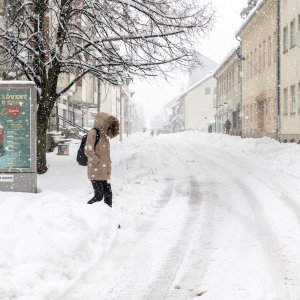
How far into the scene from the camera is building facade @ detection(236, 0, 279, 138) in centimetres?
2998

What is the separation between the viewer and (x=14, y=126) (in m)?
10.1

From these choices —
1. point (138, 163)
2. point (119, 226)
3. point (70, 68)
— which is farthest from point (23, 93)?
point (138, 163)

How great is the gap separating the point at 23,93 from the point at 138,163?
8.66 meters

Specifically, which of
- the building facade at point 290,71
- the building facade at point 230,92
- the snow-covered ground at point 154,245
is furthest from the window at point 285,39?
the snow-covered ground at point 154,245

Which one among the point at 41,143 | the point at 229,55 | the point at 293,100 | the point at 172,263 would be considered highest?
the point at 229,55

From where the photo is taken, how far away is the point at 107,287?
17.0 feet

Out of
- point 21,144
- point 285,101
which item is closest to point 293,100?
point 285,101

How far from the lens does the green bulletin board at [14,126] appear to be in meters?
10.1

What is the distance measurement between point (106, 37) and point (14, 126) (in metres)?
5.32

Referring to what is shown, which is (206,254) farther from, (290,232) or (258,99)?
(258,99)

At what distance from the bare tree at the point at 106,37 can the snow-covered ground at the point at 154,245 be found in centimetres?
383

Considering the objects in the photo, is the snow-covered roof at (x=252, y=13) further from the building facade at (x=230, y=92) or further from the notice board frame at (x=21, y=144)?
the notice board frame at (x=21, y=144)

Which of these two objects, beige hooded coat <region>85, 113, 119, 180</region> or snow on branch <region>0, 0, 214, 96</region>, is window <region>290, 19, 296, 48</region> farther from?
beige hooded coat <region>85, 113, 119, 180</region>

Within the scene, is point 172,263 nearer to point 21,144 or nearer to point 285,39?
point 21,144
